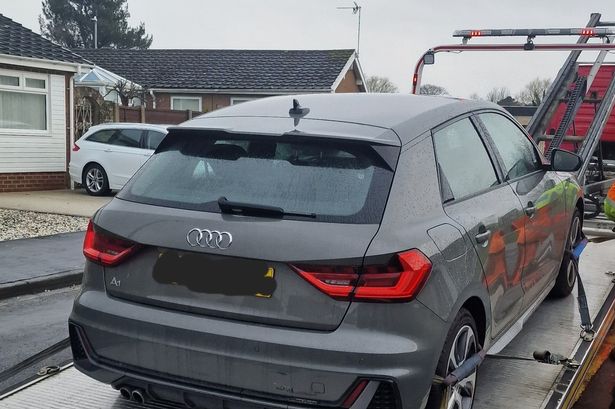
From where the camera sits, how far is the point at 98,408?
332cm

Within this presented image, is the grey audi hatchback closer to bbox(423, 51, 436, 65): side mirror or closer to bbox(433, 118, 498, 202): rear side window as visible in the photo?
bbox(433, 118, 498, 202): rear side window

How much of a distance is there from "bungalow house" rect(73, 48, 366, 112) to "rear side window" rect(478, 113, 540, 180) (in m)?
19.6

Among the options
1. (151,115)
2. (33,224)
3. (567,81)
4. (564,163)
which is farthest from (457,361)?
(151,115)

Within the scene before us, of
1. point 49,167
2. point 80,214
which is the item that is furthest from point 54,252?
point 49,167

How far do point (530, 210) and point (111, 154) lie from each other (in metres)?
12.0

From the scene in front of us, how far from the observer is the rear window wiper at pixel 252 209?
277cm

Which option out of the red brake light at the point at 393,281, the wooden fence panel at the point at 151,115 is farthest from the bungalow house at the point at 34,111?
the red brake light at the point at 393,281

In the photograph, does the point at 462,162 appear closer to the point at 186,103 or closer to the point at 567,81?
the point at 567,81

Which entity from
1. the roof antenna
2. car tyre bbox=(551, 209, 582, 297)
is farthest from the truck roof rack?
the roof antenna

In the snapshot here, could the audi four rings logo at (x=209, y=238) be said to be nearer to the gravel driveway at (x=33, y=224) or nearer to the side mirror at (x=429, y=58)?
the side mirror at (x=429, y=58)

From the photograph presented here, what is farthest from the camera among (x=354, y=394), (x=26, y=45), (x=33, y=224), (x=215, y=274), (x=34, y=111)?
(x=26, y=45)

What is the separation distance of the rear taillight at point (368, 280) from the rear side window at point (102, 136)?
43.0ft

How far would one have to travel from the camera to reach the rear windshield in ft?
9.14

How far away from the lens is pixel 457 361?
306cm
